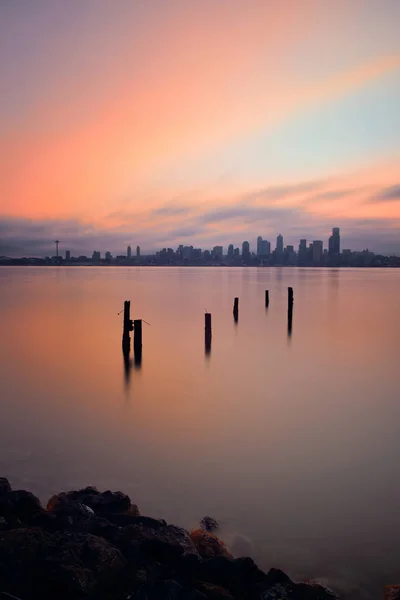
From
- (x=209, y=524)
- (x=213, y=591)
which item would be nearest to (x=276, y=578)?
(x=213, y=591)

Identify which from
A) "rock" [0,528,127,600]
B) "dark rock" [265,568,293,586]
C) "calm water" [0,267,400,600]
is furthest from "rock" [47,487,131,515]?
"dark rock" [265,568,293,586]

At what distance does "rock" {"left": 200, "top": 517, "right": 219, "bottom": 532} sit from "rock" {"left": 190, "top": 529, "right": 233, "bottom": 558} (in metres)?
0.41

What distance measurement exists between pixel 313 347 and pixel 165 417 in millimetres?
10923

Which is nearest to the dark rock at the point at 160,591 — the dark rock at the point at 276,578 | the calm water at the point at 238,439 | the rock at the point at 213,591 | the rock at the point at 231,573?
the rock at the point at 213,591

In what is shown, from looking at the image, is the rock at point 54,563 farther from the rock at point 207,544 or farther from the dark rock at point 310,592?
the dark rock at point 310,592

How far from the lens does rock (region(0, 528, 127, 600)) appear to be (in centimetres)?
384

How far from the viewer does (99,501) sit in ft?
18.7

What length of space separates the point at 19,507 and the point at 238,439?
4.71 meters

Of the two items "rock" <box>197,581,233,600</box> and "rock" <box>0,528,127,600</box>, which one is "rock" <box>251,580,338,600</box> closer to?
"rock" <box>197,581,233,600</box>

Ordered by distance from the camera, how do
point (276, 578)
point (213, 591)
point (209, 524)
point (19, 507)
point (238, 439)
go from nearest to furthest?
point (213, 591) → point (276, 578) → point (19, 507) → point (209, 524) → point (238, 439)

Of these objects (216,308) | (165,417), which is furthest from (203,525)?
(216,308)

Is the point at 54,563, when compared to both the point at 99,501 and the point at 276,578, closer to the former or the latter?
the point at 99,501

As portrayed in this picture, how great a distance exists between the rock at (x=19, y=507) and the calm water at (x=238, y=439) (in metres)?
1.32

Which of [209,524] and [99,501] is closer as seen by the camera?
[99,501]
